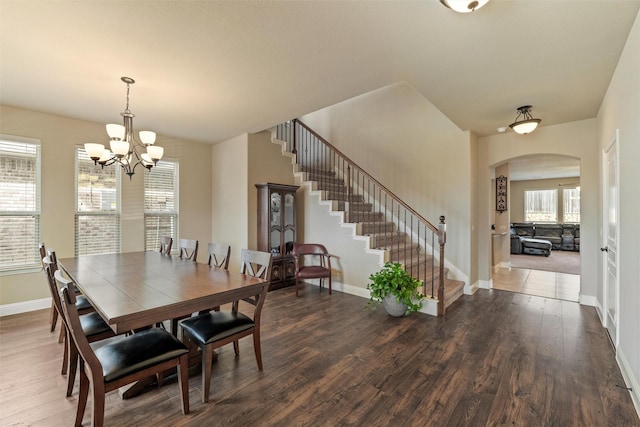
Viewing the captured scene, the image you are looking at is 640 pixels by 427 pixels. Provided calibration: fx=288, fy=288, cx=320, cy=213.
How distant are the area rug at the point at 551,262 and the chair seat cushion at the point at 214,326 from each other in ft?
23.3

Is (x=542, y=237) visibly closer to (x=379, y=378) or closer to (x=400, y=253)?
(x=400, y=253)

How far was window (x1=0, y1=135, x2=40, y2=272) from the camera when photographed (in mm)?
3711

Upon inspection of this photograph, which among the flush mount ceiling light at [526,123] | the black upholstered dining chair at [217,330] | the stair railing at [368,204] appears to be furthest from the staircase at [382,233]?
the black upholstered dining chair at [217,330]

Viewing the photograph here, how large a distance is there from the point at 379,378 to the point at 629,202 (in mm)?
2416

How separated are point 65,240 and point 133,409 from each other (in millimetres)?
3360

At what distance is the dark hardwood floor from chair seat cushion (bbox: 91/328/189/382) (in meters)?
0.43

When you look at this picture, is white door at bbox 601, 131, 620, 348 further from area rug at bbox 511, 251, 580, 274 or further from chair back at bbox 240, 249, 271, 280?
area rug at bbox 511, 251, 580, 274

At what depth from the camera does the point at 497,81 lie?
9.80ft

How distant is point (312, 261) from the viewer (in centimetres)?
525

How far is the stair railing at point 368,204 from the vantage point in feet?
15.4

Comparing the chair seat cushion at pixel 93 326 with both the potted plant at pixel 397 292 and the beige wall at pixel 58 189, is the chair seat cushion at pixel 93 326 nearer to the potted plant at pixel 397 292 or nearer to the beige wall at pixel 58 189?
the beige wall at pixel 58 189

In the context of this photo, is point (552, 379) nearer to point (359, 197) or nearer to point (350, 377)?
point (350, 377)

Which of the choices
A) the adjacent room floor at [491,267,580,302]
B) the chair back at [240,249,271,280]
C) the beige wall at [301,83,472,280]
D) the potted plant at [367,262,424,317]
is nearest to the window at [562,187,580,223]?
the adjacent room floor at [491,267,580,302]

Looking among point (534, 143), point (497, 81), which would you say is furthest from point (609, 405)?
point (534, 143)
